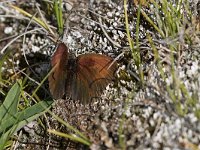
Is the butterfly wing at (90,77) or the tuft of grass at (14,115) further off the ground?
the butterfly wing at (90,77)

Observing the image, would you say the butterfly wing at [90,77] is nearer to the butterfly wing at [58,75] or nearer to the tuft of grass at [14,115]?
the butterfly wing at [58,75]

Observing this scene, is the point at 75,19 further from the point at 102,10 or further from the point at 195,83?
the point at 195,83

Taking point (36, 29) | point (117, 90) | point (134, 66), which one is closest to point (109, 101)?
point (117, 90)

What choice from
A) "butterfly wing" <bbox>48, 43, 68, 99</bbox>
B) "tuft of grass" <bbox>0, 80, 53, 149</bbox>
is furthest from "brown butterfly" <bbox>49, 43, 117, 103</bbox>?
"tuft of grass" <bbox>0, 80, 53, 149</bbox>

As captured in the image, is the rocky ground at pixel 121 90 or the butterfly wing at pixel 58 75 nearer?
the rocky ground at pixel 121 90

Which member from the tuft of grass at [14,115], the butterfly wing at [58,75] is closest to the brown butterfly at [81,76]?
the butterfly wing at [58,75]

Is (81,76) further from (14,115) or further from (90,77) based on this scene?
(14,115)

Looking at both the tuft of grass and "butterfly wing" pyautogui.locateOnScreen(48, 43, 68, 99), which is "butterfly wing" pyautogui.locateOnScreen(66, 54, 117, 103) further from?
the tuft of grass
